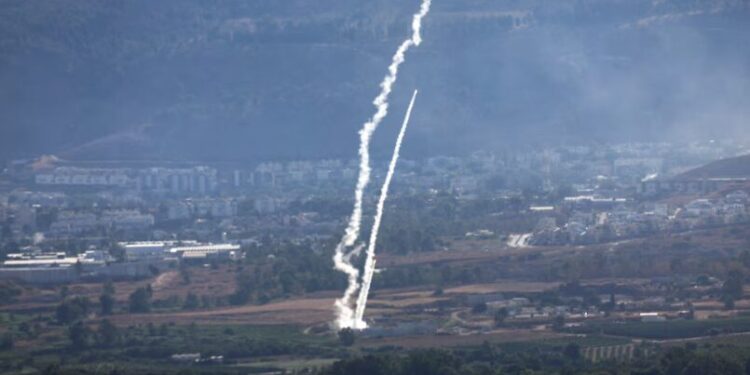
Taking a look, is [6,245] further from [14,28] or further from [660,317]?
[14,28]


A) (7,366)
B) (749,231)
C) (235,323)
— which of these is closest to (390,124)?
(749,231)

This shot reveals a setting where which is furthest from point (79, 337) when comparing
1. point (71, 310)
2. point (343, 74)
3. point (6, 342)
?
point (343, 74)

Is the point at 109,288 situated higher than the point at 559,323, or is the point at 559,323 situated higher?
the point at 109,288

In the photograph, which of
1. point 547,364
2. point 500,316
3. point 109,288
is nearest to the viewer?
point 547,364

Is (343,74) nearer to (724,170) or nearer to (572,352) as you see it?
(724,170)

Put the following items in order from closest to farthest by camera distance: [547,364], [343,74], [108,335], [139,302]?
1. [547,364]
2. [108,335]
3. [139,302]
4. [343,74]

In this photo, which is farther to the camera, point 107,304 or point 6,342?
point 107,304

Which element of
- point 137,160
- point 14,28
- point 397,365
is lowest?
point 397,365
